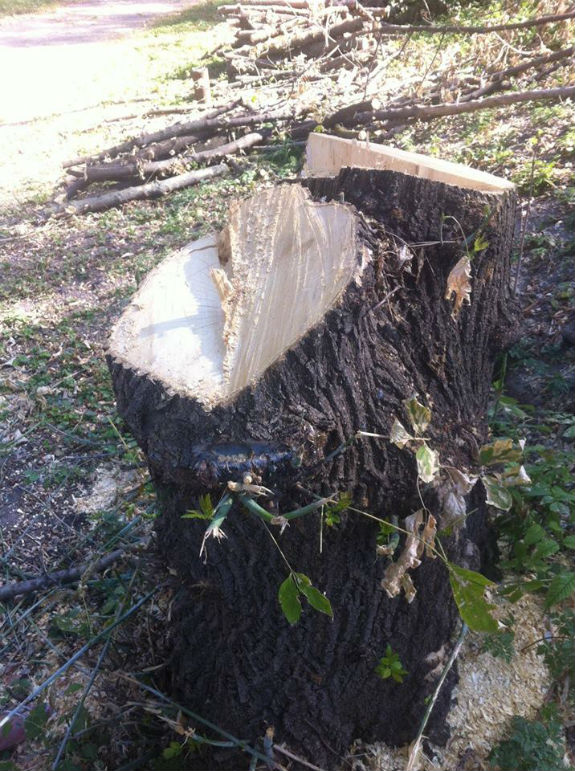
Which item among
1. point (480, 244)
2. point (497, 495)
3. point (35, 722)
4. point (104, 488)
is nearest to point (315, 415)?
point (497, 495)

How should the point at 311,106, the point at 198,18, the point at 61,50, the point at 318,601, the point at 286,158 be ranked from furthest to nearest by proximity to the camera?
the point at 198,18 → the point at 61,50 → the point at 311,106 → the point at 286,158 → the point at 318,601

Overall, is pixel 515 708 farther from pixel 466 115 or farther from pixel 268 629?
pixel 466 115

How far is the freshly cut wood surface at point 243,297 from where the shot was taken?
1304mm

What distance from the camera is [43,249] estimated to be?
4953mm

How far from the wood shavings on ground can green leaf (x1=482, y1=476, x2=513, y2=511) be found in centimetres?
57

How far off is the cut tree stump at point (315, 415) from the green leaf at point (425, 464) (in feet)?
0.35

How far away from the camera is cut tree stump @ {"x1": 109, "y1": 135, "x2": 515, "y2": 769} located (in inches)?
49.8

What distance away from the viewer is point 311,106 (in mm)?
5535

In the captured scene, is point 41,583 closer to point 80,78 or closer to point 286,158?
point 286,158

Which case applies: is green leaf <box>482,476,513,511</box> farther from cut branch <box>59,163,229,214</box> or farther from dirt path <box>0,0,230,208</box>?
dirt path <box>0,0,230,208</box>

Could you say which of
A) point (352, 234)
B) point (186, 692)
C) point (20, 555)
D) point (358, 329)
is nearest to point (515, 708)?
point (186, 692)

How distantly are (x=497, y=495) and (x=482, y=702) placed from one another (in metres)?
0.67

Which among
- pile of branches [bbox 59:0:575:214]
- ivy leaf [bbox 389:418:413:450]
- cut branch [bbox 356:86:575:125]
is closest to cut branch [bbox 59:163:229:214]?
pile of branches [bbox 59:0:575:214]

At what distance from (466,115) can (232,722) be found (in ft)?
15.8
